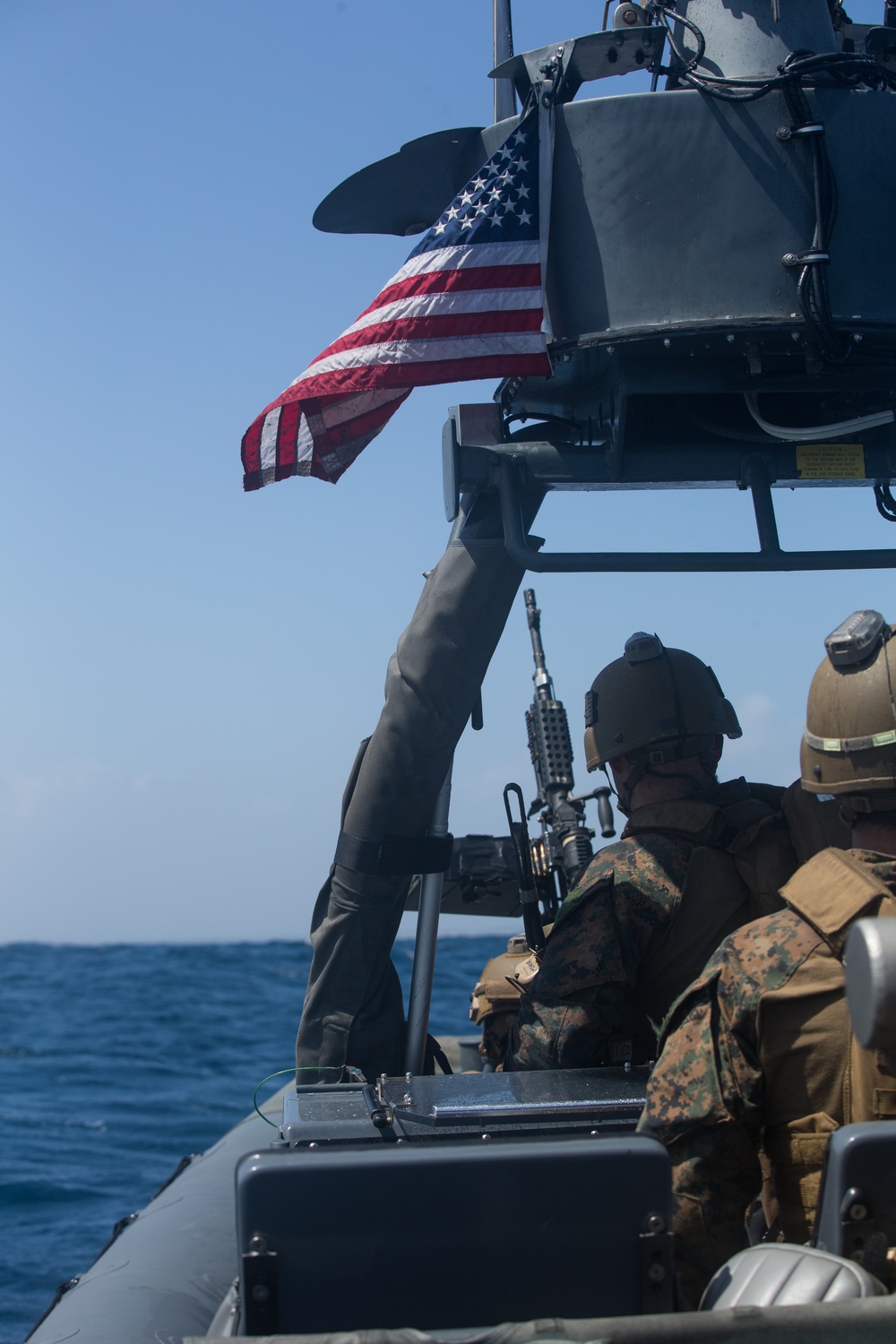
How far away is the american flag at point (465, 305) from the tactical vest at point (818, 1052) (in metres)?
1.64

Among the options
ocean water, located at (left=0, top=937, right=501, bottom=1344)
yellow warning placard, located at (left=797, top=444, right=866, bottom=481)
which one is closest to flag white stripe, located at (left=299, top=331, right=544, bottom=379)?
yellow warning placard, located at (left=797, top=444, right=866, bottom=481)

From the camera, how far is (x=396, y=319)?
368 cm

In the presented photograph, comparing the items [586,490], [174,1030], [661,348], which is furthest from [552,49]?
[174,1030]

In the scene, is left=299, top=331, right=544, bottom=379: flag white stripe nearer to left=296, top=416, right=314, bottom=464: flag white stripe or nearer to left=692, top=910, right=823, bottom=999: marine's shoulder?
left=296, top=416, right=314, bottom=464: flag white stripe

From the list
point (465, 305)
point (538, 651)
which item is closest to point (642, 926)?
point (465, 305)

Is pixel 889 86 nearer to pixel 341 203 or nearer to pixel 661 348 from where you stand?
pixel 661 348

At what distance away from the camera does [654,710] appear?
373 cm

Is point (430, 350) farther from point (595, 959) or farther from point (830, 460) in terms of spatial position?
point (595, 959)

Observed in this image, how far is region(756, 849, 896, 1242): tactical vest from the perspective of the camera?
89.6 inches

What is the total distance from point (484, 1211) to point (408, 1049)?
2386mm

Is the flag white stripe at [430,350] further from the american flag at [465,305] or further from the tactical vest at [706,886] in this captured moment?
the tactical vest at [706,886]

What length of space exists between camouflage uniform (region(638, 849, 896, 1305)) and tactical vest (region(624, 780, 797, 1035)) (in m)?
0.94

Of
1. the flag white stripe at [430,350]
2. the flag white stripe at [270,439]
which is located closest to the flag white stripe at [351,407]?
the flag white stripe at [270,439]

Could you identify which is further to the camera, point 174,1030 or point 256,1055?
point 174,1030
